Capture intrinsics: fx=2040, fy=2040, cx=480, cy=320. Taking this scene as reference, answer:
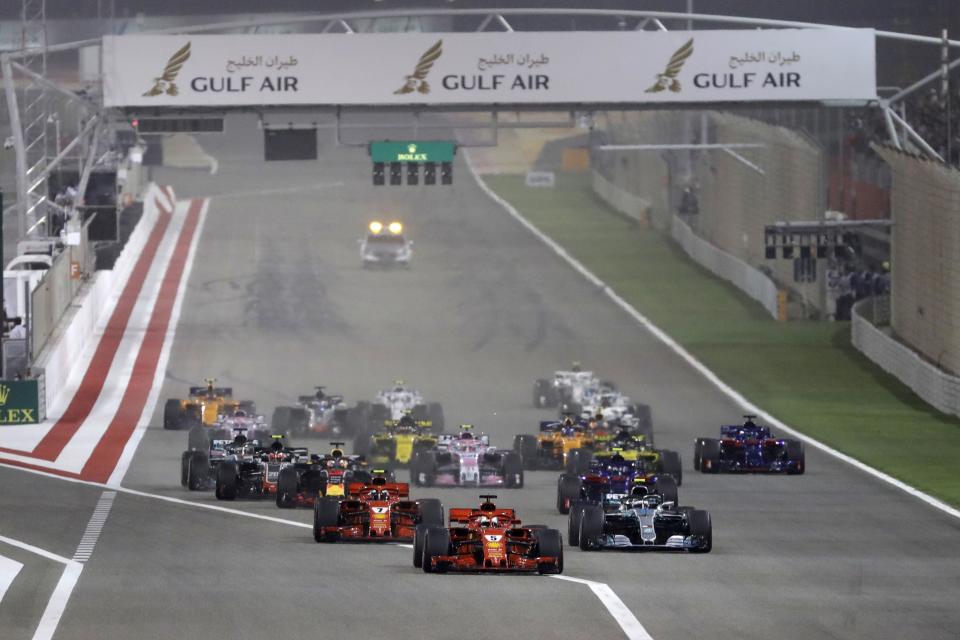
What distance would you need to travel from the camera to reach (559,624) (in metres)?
19.6

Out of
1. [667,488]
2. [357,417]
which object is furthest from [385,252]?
[667,488]

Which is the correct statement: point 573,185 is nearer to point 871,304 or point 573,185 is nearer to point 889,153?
point 871,304

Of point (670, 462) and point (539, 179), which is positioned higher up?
point (539, 179)

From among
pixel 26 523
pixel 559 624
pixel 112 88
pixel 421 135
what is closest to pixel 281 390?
pixel 112 88

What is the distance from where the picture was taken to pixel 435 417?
39875 mm

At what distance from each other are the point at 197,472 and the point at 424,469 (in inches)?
143

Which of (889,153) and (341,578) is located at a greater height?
(889,153)

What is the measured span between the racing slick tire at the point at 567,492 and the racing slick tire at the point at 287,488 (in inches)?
148

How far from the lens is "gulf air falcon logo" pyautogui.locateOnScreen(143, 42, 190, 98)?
4591cm

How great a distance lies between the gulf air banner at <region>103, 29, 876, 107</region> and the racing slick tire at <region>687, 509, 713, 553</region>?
22759 mm

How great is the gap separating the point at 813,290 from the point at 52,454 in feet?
114

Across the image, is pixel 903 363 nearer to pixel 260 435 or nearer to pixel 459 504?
pixel 260 435

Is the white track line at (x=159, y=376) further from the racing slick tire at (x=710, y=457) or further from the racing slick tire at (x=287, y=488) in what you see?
the racing slick tire at (x=710, y=457)

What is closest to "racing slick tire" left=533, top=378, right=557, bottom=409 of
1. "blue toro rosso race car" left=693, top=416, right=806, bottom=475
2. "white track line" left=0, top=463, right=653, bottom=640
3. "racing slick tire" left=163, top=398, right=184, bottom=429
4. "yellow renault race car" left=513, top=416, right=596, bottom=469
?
"racing slick tire" left=163, top=398, right=184, bottom=429
